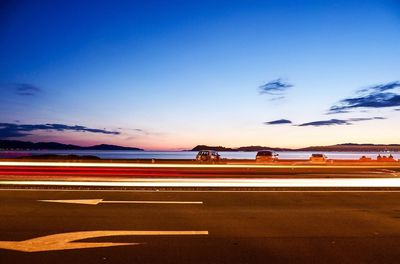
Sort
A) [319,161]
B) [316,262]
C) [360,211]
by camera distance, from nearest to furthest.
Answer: [316,262] < [360,211] < [319,161]

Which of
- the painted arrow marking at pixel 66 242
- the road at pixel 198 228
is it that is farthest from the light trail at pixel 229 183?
the painted arrow marking at pixel 66 242

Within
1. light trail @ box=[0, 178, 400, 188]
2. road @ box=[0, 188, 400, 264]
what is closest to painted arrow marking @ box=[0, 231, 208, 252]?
road @ box=[0, 188, 400, 264]

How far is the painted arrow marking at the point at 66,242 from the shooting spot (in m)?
7.38

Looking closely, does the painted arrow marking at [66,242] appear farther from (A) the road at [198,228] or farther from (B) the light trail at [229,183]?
(B) the light trail at [229,183]

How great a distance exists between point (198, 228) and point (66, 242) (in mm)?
2576

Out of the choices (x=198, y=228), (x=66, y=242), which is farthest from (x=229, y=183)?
(x=66, y=242)

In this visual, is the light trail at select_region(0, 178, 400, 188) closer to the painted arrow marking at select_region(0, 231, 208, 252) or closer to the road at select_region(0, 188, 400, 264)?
the road at select_region(0, 188, 400, 264)

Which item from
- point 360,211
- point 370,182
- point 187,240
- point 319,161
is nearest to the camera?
point 187,240

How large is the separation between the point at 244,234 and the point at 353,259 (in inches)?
89.2

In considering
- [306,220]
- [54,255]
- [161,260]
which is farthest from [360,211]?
[54,255]

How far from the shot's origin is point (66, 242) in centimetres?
779

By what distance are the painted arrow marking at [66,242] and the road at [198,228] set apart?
0.02 metres

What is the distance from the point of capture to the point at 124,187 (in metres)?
16.8

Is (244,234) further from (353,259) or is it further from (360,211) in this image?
(360,211)
